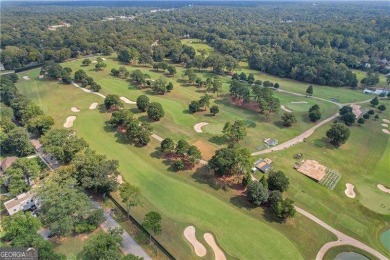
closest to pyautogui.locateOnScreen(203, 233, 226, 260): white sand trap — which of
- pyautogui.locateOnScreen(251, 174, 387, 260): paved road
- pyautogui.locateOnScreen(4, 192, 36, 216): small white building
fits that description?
pyautogui.locateOnScreen(251, 174, 387, 260): paved road

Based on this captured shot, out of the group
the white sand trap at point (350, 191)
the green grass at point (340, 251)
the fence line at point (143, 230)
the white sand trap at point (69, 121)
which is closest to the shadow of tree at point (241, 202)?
the green grass at point (340, 251)

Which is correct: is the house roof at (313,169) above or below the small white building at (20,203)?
below

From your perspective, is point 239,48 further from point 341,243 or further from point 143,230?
point 143,230

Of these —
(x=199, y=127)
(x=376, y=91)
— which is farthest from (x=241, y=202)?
(x=376, y=91)

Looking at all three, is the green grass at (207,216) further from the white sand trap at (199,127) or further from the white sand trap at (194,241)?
the white sand trap at (199,127)

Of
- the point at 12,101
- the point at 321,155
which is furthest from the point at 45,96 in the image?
the point at 321,155

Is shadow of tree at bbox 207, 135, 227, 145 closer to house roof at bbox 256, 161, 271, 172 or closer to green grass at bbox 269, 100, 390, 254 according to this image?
house roof at bbox 256, 161, 271, 172
